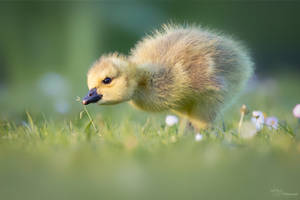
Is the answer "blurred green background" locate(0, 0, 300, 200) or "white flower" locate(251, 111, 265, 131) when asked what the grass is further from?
"white flower" locate(251, 111, 265, 131)

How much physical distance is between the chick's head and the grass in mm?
315

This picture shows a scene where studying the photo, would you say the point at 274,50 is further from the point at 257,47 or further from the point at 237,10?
the point at 237,10

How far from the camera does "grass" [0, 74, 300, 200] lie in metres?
1.63

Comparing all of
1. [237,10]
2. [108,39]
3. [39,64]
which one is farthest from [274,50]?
[39,64]

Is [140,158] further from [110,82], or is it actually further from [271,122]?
[271,122]

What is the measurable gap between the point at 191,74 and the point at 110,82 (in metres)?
0.53

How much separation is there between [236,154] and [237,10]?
6.40 metres

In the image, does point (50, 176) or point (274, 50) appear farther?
point (274, 50)

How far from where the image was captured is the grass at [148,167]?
1.63m

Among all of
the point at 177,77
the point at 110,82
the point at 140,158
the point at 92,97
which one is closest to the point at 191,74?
the point at 177,77

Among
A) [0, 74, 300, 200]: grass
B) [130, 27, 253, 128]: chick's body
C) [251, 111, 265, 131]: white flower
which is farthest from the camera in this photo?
[130, 27, 253, 128]: chick's body

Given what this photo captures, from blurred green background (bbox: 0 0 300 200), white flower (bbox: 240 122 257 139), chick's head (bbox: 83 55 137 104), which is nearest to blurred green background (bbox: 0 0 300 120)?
blurred green background (bbox: 0 0 300 200)

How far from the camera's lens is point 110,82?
2.63m

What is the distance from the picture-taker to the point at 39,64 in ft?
23.3
